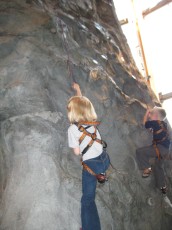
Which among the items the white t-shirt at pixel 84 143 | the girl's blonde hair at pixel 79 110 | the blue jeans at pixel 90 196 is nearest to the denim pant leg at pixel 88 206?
the blue jeans at pixel 90 196

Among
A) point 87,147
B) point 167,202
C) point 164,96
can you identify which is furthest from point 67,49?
point 164,96

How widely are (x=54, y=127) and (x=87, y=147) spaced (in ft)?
2.94

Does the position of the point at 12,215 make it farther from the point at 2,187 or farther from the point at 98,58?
the point at 98,58

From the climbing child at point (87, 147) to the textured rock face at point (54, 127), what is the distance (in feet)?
1.27

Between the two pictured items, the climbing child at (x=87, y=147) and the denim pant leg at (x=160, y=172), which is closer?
the climbing child at (x=87, y=147)

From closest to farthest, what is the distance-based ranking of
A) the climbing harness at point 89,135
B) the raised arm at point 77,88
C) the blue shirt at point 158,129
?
the climbing harness at point 89,135 → the raised arm at point 77,88 → the blue shirt at point 158,129

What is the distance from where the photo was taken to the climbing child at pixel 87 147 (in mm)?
3713

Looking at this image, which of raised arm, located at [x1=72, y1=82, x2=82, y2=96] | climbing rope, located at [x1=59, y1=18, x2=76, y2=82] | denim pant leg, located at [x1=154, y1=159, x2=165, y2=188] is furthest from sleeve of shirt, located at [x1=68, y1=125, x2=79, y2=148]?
denim pant leg, located at [x1=154, y1=159, x2=165, y2=188]

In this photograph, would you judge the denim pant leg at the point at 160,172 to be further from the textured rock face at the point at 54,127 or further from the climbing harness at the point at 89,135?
the climbing harness at the point at 89,135

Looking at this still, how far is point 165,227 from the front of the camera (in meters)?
5.48

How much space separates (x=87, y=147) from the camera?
12.3ft

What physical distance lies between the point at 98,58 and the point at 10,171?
3.31m

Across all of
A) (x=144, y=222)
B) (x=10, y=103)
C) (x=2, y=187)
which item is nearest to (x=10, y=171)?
(x=2, y=187)

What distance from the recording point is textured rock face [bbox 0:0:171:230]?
406 centimetres
